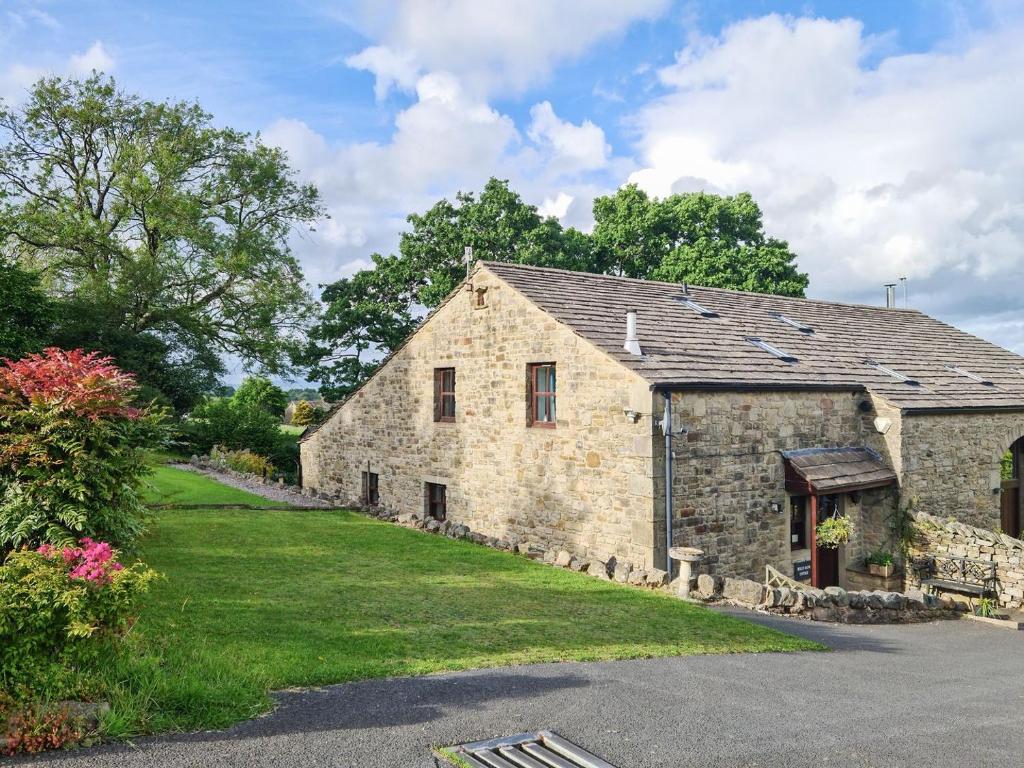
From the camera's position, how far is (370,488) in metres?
21.5

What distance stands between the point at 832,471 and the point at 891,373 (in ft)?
16.4

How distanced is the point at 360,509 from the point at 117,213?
66.4 ft

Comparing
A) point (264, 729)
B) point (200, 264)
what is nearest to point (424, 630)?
point (264, 729)

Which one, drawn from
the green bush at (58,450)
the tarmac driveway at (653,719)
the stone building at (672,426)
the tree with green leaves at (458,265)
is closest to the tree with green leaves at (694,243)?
the tree with green leaves at (458,265)

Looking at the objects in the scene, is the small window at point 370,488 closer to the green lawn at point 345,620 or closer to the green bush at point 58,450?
the green lawn at point 345,620

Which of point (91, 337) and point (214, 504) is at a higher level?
point (91, 337)

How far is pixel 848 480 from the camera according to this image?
15.1 meters

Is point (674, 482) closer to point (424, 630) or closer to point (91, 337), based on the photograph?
point (424, 630)

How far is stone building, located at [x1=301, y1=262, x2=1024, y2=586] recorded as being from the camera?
13.9 m

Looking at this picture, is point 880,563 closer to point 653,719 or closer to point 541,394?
point 541,394

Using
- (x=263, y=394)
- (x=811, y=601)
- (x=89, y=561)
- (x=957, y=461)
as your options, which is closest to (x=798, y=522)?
(x=811, y=601)

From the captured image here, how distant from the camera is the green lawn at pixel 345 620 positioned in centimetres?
643

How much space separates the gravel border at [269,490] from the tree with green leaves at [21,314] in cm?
707

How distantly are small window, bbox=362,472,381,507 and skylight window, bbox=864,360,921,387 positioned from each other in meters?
13.6
